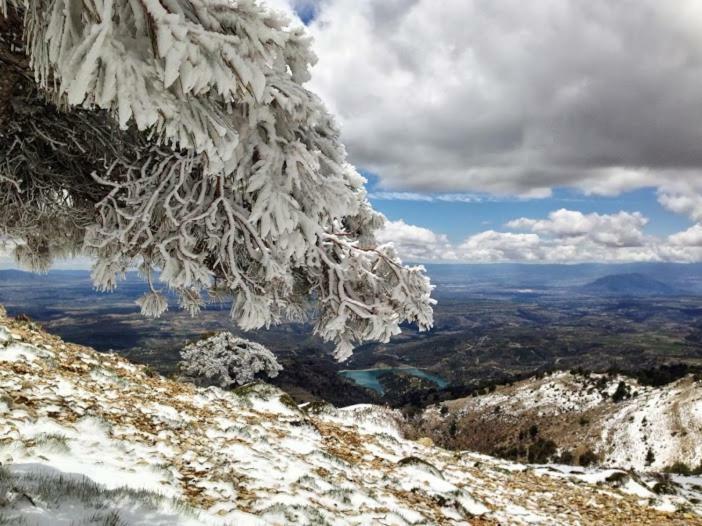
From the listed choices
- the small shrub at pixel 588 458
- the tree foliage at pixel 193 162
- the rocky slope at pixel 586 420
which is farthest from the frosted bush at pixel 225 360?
the small shrub at pixel 588 458

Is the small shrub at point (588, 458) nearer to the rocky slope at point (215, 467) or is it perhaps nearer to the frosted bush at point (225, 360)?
the frosted bush at point (225, 360)

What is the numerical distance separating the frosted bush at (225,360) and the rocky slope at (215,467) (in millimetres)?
18752

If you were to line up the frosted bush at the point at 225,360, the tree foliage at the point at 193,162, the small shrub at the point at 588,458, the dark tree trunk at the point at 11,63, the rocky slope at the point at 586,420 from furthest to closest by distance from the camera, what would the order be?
the small shrub at the point at 588,458
the rocky slope at the point at 586,420
the frosted bush at the point at 225,360
the dark tree trunk at the point at 11,63
the tree foliage at the point at 193,162

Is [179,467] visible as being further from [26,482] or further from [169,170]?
[169,170]

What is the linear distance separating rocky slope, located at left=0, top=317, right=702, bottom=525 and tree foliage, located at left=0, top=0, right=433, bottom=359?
2068mm

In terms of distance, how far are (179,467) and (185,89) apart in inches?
210

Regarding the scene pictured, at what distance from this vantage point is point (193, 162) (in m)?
5.39

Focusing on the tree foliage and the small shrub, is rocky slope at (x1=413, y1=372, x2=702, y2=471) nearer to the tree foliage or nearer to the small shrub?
the small shrub

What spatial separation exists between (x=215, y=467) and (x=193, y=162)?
172 inches

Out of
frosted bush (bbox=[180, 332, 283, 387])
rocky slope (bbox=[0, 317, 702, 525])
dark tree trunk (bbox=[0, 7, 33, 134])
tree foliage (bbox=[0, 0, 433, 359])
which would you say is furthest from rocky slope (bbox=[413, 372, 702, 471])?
dark tree trunk (bbox=[0, 7, 33, 134])

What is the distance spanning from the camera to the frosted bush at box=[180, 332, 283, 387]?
104ft

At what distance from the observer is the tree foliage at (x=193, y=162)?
2814mm

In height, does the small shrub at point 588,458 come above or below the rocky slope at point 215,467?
below

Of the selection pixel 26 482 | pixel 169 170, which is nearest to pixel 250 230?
pixel 169 170
